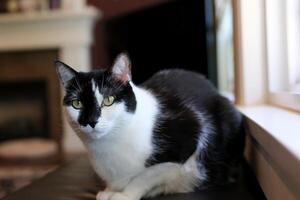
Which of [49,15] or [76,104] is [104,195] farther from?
[49,15]

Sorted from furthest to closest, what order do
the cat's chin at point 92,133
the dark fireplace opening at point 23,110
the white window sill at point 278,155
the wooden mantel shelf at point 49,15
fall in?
the dark fireplace opening at point 23,110
the wooden mantel shelf at point 49,15
the cat's chin at point 92,133
the white window sill at point 278,155

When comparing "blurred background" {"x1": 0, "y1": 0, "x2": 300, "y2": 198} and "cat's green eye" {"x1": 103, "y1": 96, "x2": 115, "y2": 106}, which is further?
"blurred background" {"x1": 0, "y1": 0, "x2": 300, "y2": 198}

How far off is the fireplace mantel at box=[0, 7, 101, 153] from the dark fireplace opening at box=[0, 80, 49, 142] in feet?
1.14

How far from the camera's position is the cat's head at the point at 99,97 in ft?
2.52

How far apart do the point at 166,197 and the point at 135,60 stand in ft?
5.40

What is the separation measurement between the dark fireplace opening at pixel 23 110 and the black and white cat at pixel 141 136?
284 centimetres

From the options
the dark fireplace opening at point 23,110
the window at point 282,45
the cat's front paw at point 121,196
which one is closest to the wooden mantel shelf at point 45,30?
the dark fireplace opening at point 23,110

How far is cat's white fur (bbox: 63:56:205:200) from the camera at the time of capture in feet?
2.59

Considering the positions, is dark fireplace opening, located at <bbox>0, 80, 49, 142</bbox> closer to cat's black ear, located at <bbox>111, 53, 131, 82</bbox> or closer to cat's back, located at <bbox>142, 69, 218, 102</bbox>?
cat's back, located at <bbox>142, 69, 218, 102</bbox>

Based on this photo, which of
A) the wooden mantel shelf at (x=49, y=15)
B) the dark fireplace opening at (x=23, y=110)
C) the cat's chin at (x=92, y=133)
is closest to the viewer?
the cat's chin at (x=92, y=133)

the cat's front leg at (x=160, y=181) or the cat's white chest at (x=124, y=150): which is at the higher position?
the cat's white chest at (x=124, y=150)

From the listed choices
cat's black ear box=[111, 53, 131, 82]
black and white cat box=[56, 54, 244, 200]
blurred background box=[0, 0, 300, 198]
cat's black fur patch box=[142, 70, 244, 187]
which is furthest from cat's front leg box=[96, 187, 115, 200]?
blurred background box=[0, 0, 300, 198]

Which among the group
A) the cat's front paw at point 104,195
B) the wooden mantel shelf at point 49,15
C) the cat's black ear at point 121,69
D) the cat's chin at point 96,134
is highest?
the wooden mantel shelf at point 49,15

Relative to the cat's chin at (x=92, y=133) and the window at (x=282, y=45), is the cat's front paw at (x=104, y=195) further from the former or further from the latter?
the window at (x=282, y=45)
